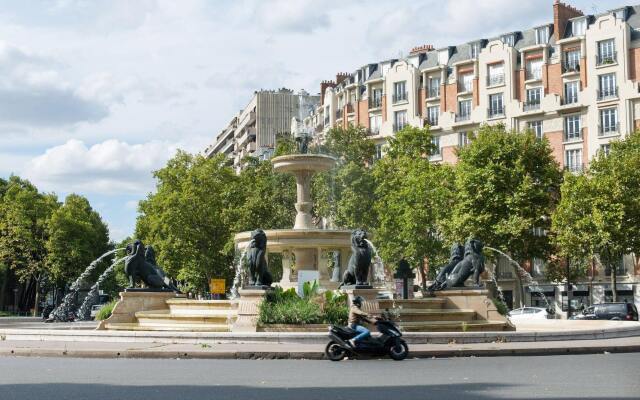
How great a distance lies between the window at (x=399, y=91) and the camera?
78.9 meters

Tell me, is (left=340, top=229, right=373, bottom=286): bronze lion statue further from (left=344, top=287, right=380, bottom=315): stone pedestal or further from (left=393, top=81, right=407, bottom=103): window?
(left=393, top=81, right=407, bottom=103): window

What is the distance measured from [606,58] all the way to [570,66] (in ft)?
9.83

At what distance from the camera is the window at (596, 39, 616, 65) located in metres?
64.7

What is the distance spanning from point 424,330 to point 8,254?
51961 millimetres

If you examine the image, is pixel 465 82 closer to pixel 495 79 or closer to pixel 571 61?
pixel 495 79

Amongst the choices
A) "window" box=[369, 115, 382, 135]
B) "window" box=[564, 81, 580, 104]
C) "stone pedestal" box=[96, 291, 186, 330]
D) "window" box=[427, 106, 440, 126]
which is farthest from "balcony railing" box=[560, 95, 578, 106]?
"stone pedestal" box=[96, 291, 186, 330]

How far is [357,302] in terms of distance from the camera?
1914 cm

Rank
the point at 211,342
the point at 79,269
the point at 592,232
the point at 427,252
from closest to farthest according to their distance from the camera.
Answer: the point at 211,342
the point at 592,232
the point at 427,252
the point at 79,269

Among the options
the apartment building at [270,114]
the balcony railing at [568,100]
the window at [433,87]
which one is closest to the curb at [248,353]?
the balcony railing at [568,100]

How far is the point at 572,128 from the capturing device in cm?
6669

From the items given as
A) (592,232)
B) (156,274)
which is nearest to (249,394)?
(156,274)

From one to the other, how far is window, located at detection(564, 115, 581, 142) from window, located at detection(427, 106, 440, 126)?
41.3 ft

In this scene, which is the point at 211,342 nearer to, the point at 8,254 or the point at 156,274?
the point at 156,274

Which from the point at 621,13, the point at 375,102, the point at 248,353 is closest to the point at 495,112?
the point at 621,13
